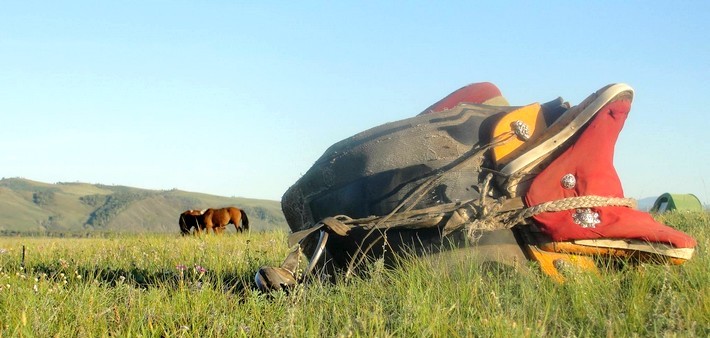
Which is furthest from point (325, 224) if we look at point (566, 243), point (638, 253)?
point (638, 253)

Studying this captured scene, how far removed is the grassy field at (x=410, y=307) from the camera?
2.95 m

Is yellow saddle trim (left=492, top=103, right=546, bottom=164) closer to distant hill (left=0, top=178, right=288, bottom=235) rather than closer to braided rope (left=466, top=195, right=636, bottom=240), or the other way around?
braided rope (left=466, top=195, right=636, bottom=240)

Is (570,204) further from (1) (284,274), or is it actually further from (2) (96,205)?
(2) (96,205)

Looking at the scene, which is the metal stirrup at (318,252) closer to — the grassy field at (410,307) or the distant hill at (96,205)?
the grassy field at (410,307)

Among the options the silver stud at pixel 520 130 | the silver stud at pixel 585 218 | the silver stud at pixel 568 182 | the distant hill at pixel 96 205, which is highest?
the silver stud at pixel 520 130

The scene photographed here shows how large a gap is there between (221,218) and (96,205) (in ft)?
457

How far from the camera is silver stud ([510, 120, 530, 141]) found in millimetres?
4195

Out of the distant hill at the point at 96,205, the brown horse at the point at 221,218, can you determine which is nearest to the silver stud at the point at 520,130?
the brown horse at the point at 221,218

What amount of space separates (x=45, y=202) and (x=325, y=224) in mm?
157417

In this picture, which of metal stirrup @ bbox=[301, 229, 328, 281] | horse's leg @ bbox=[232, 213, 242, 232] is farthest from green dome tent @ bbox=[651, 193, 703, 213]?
metal stirrup @ bbox=[301, 229, 328, 281]

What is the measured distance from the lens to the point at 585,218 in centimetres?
400

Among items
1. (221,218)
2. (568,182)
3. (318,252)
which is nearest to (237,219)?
(221,218)

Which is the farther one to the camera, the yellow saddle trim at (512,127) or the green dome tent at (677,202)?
the green dome tent at (677,202)

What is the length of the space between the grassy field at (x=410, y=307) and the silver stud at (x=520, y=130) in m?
0.76
